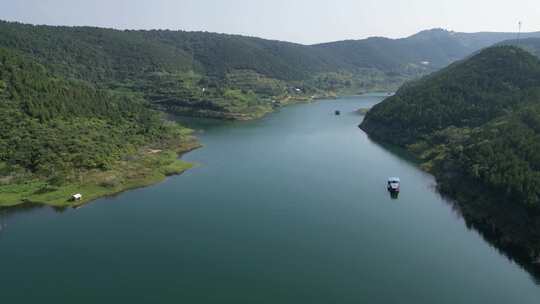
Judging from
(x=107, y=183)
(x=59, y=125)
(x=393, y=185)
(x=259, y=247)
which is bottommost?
(x=393, y=185)

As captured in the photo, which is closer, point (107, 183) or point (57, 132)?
point (107, 183)

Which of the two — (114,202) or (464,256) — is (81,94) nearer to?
(114,202)

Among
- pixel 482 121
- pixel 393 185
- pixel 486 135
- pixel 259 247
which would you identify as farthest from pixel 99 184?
pixel 482 121

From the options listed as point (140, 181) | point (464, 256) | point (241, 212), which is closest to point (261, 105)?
point (140, 181)

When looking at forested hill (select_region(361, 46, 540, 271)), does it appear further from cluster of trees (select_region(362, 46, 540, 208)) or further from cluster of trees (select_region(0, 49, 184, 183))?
cluster of trees (select_region(0, 49, 184, 183))

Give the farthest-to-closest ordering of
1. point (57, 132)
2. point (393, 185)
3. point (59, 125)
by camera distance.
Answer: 1. point (59, 125)
2. point (57, 132)
3. point (393, 185)

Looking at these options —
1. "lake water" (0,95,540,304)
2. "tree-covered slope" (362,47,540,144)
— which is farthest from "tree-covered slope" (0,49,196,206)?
"tree-covered slope" (362,47,540,144)

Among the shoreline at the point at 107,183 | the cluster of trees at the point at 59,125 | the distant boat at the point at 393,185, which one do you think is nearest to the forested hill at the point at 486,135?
the distant boat at the point at 393,185

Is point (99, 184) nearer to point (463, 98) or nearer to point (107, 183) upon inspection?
point (107, 183)
